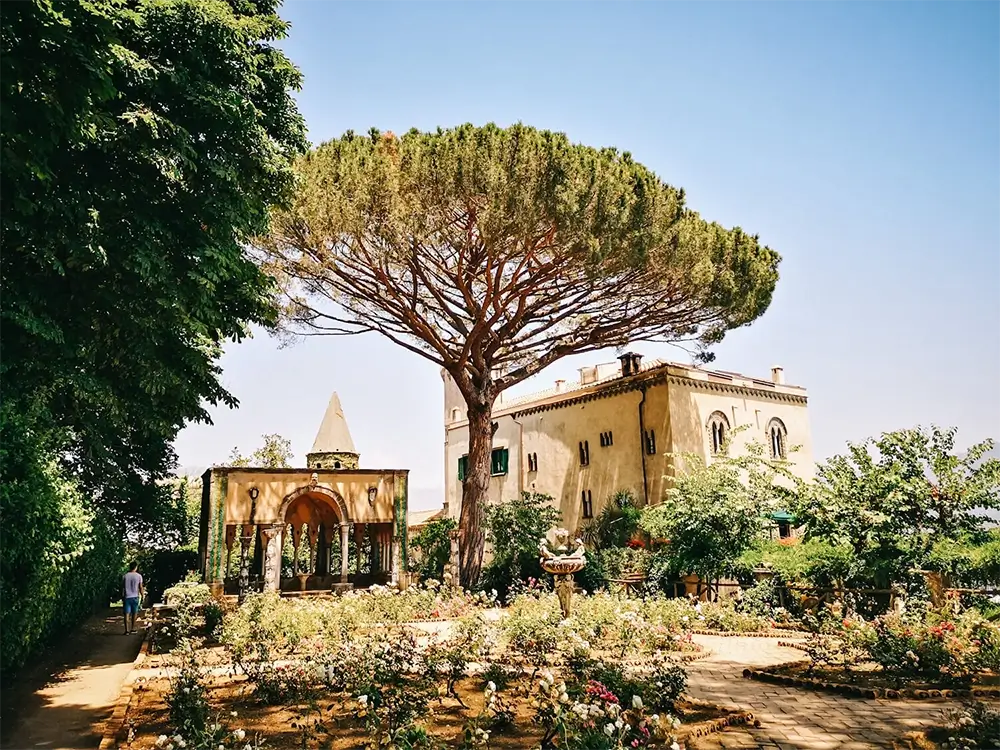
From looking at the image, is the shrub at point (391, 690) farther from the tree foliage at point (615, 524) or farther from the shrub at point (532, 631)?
the tree foliage at point (615, 524)

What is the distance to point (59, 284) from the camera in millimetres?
9414

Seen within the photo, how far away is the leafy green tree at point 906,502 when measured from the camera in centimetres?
1215

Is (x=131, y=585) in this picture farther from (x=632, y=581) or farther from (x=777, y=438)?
(x=777, y=438)

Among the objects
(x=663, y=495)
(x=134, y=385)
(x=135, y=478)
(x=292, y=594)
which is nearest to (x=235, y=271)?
(x=134, y=385)

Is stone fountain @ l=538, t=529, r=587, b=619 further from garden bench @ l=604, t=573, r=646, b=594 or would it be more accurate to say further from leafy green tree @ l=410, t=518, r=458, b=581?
leafy green tree @ l=410, t=518, r=458, b=581

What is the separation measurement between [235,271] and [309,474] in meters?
10.4

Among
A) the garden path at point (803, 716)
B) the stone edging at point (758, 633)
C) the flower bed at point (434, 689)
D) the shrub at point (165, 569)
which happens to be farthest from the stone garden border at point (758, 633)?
the shrub at point (165, 569)

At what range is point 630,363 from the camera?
88.0 feet

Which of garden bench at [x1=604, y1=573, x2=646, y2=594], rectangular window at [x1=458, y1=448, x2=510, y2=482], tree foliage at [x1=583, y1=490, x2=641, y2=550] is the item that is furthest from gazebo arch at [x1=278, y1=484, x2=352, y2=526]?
rectangular window at [x1=458, y1=448, x2=510, y2=482]

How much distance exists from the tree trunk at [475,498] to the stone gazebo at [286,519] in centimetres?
184

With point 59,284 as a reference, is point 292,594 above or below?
below

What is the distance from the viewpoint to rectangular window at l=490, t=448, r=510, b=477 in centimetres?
3134

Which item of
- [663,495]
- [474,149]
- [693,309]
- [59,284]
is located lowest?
[663,495]

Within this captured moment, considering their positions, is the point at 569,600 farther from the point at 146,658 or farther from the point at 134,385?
the point at 134,385
